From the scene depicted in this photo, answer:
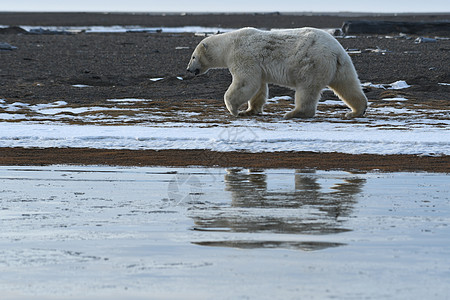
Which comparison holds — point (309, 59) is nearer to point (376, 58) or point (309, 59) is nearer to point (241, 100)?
point (241, 100)

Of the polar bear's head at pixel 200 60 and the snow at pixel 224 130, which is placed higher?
the polar bear's head at pixel 200 60

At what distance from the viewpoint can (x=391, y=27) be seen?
48.8 meters

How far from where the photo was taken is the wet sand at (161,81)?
12.3 meters

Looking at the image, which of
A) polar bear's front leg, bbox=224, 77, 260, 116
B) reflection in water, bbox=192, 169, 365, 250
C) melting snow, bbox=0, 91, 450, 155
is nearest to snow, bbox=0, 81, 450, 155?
melting snow, bbox=0, 91, 450, 155

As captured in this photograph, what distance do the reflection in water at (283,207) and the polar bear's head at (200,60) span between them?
6.57 metres

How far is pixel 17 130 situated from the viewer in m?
14.9

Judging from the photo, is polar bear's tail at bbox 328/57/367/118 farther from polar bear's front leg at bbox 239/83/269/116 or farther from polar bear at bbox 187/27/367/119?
polar bear's front leg at bbox 239/83/269/116

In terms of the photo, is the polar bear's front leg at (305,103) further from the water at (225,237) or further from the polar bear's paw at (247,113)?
the water at (225,237)

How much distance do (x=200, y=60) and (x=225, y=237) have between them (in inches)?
420

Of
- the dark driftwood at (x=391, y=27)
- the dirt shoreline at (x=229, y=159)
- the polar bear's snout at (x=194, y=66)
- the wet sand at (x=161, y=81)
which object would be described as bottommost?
the dark driftwood at (x=391, y=27)

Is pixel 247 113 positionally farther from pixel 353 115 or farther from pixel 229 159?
pixel 229 159

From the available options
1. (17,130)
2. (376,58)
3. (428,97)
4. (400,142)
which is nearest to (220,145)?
(400,142)

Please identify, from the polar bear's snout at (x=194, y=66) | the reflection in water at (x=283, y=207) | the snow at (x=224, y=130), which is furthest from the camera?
the polar bear's snout at (x=194, y=66)

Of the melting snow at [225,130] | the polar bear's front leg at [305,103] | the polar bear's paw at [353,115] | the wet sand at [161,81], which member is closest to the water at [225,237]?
A: the wet sand at [161,81]
